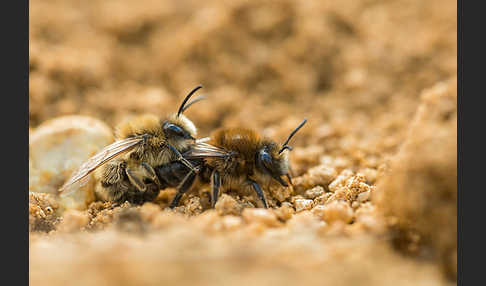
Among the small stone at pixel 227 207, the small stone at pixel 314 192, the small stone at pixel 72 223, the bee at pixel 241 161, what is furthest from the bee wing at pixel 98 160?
the small stone at pixel 314 192

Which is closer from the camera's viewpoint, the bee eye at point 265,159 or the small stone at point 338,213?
the small stone at point 338,213

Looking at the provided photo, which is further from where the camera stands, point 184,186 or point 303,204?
point 184,186

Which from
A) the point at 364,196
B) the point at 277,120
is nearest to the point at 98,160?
the point at 364,196

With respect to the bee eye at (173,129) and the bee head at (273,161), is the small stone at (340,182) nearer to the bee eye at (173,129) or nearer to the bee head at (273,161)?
the bee head at (273,161)

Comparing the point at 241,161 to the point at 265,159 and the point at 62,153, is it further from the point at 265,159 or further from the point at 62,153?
the point at 62,153

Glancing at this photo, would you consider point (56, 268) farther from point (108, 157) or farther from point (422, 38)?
point (422, 38)

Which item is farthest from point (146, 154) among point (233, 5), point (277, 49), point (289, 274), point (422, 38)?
point (422, 38)

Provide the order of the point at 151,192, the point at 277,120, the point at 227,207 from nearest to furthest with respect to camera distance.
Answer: the point at 227,207 < the point at 151,192 < the point at 277,120
